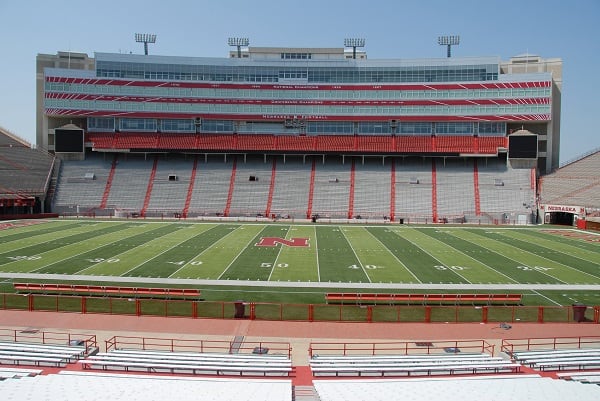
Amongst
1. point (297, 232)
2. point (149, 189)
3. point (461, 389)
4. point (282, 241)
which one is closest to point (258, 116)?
point (149, 189)

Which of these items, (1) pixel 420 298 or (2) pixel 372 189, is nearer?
(1) pixel 420 298

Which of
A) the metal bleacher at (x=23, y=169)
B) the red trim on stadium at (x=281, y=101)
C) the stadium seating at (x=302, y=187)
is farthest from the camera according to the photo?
the red trim on stadium at (x=281, y=101)

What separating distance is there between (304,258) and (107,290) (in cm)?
1201

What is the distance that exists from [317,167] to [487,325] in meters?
45.4

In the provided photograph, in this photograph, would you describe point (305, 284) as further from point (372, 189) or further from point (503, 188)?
point (503, 188)

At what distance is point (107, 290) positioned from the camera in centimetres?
1925

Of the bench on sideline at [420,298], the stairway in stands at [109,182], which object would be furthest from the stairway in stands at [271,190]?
the bench on sideline at [420,298]

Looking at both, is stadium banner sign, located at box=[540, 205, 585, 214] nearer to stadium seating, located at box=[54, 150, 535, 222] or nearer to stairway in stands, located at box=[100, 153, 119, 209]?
stadium seating, located at box=[54, 150, 535, 222]

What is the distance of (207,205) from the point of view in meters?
54.9

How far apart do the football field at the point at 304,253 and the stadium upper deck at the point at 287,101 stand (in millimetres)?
20459

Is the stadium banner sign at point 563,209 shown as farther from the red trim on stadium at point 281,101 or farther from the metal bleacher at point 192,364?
the metal bleacher at point 192,364

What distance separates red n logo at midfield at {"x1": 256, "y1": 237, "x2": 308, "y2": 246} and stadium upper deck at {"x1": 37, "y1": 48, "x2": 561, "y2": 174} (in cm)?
2607

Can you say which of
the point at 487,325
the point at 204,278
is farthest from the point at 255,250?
the point at 487,325

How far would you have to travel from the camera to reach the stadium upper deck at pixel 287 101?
2394 inches
